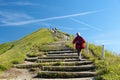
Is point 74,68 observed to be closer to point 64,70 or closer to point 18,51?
point 64,70

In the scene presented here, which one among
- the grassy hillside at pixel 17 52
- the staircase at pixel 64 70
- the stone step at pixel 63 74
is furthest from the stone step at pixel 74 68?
the grassy hillside at pixel 17 52

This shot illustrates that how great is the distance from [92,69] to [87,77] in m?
1.63

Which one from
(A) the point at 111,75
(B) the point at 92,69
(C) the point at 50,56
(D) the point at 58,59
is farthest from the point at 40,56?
Answer: (A) the point at 111,75

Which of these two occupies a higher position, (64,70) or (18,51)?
(18,51)

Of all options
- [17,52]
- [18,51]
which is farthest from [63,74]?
[18,51]

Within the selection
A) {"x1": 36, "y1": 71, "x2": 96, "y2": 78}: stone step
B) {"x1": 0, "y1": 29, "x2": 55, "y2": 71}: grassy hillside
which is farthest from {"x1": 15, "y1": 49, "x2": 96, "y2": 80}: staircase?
{"x1": 0, "y1": 29, "x2": 55, "y2": 71}: grassy hillside

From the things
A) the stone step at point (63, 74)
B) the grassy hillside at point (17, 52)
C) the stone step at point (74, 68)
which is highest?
the grassy hillside at point (17, 52)

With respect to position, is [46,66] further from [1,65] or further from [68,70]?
[1,65]

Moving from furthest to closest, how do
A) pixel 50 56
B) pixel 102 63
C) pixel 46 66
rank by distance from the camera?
1. pixel 50 56
2. pixel 46 66
3. pixel 102 63

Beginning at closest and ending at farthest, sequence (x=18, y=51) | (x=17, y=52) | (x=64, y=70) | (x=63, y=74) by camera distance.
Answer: (x=63, y=74)
(x=64, y=70)
(x=17, y=52)
(x=18, y=51)

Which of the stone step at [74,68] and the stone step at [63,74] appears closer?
the stone step at [63,74]

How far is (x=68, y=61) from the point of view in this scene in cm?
2167

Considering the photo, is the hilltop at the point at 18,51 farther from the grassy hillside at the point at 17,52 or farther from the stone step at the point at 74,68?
the stone step at the point at 74,68

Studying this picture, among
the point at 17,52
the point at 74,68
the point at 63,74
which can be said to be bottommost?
the point at 63,74
